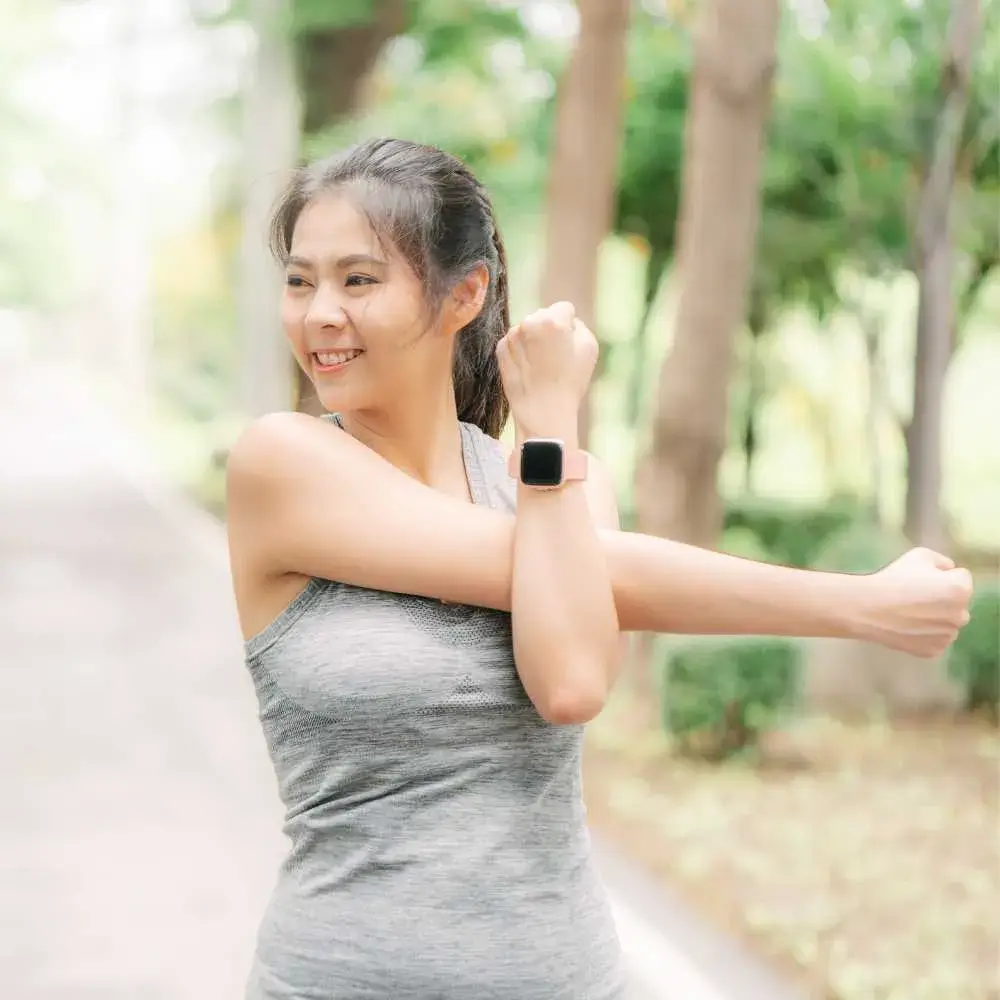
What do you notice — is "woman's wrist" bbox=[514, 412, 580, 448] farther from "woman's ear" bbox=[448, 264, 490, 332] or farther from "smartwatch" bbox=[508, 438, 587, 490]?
"woman's ear" bbox=[448, 264, 490, 332]

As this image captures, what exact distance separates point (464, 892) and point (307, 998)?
22cm

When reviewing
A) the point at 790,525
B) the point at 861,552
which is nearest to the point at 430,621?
the point at 861,552

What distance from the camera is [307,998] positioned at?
183 cm

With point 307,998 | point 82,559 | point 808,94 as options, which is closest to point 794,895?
point 307,998

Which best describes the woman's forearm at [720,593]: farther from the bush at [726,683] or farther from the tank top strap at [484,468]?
the bush at [726,683]

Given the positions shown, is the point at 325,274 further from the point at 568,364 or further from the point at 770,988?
the point at 770,988

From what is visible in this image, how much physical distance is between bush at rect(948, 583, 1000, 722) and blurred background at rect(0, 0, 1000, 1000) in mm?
20

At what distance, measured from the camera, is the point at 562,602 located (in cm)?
179

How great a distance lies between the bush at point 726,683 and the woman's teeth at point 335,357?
6.30 m

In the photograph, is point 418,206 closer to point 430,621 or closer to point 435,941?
point 430,621

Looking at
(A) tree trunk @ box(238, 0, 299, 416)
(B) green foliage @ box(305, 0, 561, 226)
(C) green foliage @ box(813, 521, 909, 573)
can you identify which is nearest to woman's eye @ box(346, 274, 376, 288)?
(C) green foliage @ box(813, 521, 909, 573)

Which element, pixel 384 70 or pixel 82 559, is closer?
pixel 82 559

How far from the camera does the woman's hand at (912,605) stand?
181 cm

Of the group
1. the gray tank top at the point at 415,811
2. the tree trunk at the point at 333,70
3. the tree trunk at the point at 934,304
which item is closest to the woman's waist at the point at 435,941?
the gray tank top at the point at 415,811
